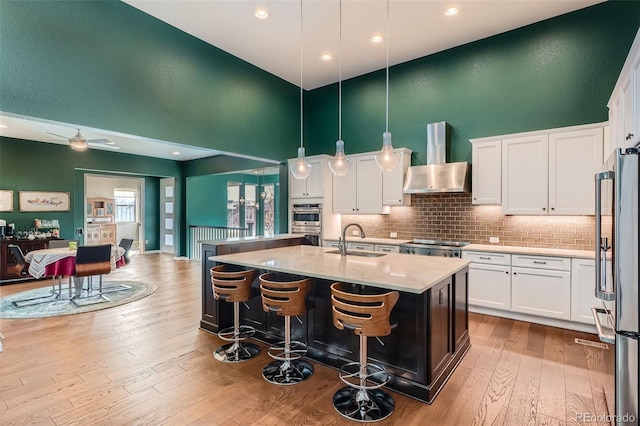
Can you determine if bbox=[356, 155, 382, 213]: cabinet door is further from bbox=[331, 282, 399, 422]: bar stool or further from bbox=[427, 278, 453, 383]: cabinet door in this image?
bbox=[331, 282, 399, 422]: bar stool

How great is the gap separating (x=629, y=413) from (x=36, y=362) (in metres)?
4.75

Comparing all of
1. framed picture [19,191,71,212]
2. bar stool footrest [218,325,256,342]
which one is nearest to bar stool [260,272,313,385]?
bar stool footrest [218,325,256,342]

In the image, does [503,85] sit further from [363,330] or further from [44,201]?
[44,201]

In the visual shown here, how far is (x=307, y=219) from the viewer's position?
19.7 feet

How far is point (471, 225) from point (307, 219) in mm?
2796

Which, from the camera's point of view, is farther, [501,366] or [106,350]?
[106,350]


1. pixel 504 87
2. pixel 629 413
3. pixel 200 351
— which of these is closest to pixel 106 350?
pixel 200 351

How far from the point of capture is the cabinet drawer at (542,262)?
376 centimetres

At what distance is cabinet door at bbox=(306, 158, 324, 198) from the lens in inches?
232

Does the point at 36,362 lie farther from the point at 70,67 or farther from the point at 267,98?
the point at 267,98

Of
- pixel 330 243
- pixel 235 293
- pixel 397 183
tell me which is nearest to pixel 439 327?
pixel 235 293

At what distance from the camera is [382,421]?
7.23 ft

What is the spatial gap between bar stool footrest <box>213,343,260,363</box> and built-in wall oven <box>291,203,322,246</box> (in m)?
2.67

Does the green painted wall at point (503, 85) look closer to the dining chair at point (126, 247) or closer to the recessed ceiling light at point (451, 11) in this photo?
the recessed ceiling light at point (451, 11)
